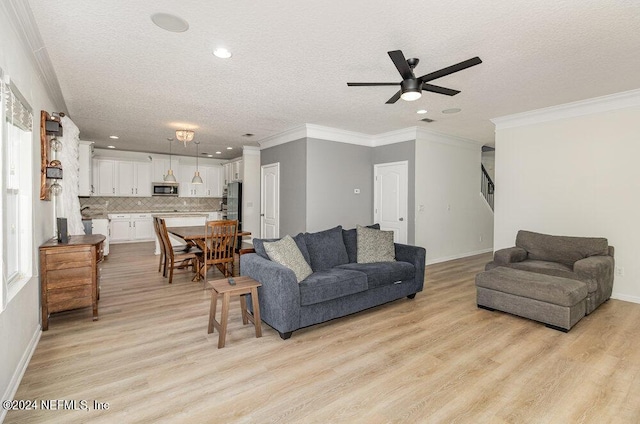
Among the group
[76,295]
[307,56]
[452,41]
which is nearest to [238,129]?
[307,56]

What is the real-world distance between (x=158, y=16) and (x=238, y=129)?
377 centimetres

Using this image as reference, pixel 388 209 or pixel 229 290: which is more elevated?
pixel 388 209

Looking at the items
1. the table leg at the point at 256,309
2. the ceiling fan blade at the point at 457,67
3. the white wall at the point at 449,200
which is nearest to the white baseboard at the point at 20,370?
the table leg at the point at 256,309

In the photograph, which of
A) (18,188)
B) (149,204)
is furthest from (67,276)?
(149,204)

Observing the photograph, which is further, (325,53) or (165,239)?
(165,239)

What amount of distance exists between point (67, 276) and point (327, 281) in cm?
267

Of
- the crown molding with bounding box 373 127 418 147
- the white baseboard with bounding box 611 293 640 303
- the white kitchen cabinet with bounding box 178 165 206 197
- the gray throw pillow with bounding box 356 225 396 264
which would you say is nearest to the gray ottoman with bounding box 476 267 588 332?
the gray throw pillow with bounding box 356 225 396 264

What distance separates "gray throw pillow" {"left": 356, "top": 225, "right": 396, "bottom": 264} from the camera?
4.21m

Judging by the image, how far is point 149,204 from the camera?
384 inches

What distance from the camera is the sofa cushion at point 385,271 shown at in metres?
3.68

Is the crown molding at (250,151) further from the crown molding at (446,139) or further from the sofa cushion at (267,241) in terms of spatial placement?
the sofa cushion at (267,241)

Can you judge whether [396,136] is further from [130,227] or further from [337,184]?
[130,227]

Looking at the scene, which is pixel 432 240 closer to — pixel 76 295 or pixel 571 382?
pixel 571 382

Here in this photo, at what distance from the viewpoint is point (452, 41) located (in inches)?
108
